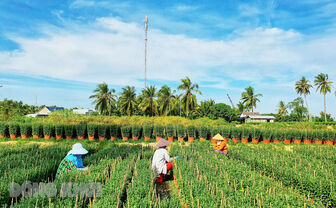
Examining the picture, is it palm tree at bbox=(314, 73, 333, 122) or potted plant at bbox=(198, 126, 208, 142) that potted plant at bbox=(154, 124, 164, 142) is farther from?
palm tree at bbox=(314, 73, 333, 122)

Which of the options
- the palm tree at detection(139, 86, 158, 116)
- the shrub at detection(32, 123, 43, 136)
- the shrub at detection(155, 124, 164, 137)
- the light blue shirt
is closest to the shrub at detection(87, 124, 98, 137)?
the shrub at detection(32, 123, 43, 136)

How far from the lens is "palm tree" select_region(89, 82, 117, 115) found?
42.3m

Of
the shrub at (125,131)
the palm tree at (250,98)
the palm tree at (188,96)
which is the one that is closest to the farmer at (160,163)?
the shrub at (125,131)

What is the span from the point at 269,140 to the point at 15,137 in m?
22.4

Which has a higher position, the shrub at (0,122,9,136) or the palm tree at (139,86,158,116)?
the palm tree at (139,86,158,116)

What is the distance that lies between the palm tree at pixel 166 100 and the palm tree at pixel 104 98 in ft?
34.3

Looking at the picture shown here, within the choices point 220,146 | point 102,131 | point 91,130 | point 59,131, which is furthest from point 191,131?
point 59,131

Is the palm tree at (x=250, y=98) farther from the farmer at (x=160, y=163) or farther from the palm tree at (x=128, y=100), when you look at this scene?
the farmer at (x=160, y=163)

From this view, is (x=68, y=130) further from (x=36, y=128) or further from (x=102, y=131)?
(x=36, y=128)

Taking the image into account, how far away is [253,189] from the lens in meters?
4.59

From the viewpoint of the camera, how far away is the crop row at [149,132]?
16.2 metres

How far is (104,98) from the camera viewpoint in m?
42.6

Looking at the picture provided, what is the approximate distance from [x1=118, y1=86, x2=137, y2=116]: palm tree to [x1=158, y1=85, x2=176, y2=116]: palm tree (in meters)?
6.02

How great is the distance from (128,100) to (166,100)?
333 inches
